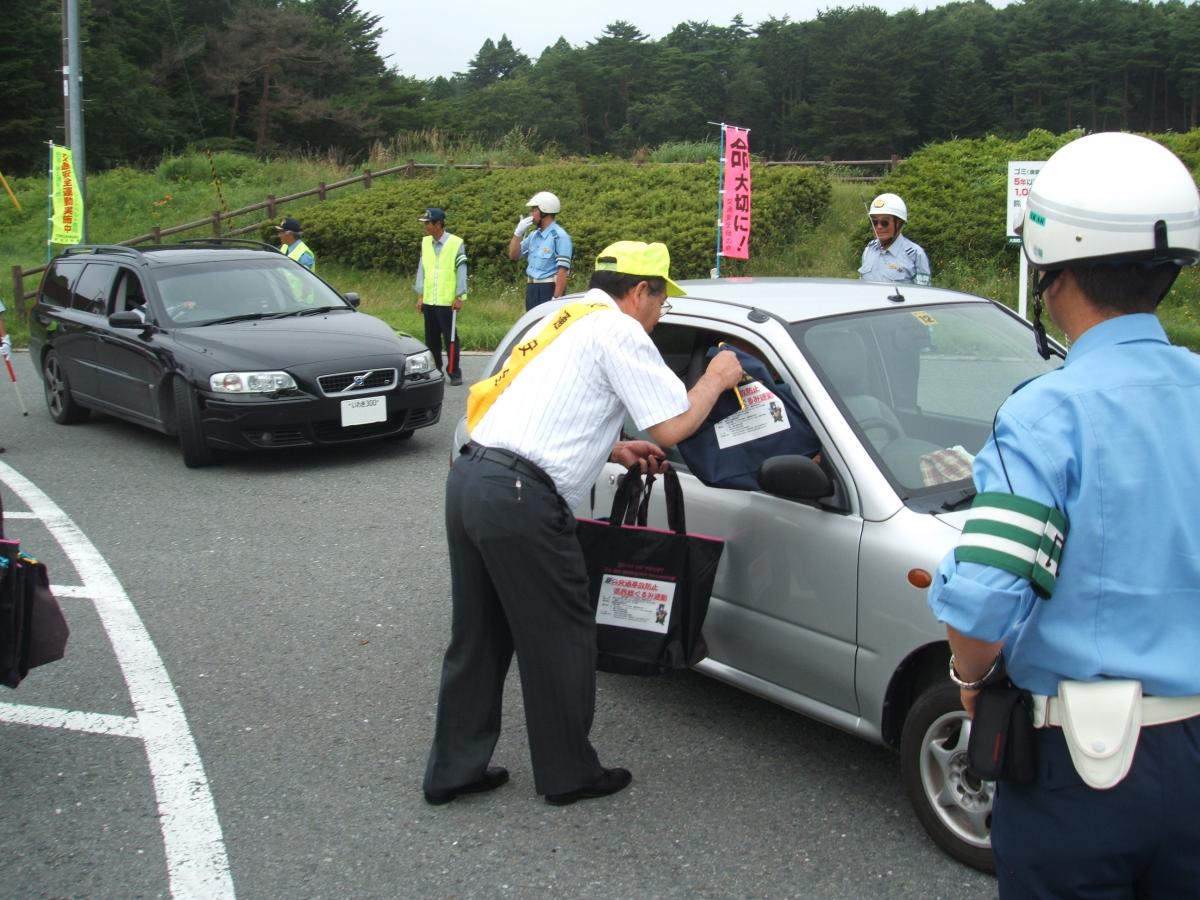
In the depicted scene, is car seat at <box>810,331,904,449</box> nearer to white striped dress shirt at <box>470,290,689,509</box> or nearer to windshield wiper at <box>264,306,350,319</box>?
white striped dress shirt at <box>470,290,689,509</box>

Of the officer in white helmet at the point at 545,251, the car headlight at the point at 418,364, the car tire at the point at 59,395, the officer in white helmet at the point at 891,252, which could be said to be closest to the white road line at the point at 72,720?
the car headlight at the point at 418,364

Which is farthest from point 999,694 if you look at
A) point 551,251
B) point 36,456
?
point 551,251

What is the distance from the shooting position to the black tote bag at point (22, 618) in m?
3.84

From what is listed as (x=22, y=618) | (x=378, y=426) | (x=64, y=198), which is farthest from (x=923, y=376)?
(x=64, y=198)

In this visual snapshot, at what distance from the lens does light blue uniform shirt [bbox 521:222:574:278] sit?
41.1 feet

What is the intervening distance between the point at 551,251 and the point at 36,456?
18.3ft

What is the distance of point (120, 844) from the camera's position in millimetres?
3574

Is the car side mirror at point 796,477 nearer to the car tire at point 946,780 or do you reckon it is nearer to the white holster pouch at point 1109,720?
the car tire at point 946,780

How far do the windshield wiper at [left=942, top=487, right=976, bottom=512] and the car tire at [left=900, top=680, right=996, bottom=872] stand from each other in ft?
1.78

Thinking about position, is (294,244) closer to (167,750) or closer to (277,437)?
(277,437)

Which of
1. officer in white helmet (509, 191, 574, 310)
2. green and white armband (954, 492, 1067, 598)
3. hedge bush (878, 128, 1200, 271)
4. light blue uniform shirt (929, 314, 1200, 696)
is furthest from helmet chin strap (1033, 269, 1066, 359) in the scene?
hedge bush (878, 128, 1200, 271)

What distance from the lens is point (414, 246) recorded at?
2486cm

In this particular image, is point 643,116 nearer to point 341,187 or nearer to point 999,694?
point 341,187

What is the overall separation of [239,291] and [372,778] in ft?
22.1
